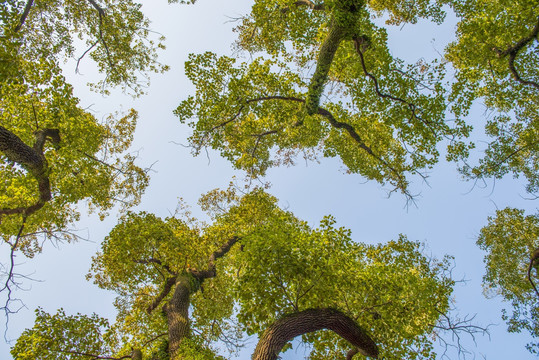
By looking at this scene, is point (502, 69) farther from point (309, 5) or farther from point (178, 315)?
point (178, 315)

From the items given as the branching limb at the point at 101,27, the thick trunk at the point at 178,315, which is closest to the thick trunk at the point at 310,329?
the thick trunk at the point at 178,315

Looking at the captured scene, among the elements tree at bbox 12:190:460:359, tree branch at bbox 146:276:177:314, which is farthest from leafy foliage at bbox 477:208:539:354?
tree branch at bbox 146:276:177:314

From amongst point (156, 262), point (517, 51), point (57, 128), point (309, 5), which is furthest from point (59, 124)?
point (517, 51)

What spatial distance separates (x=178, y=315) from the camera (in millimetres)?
9336

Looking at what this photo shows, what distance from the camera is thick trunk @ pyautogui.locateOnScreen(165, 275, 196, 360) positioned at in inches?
336

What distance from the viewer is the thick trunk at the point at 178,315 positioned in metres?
8.53

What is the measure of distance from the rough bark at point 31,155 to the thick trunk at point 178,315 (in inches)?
235

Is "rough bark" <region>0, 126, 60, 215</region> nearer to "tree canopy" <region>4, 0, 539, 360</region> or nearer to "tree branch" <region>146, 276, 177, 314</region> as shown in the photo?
"tree canopy" <region>4, 0, 539, 360</region>

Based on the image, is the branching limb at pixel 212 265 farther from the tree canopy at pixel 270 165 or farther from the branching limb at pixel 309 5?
the branching limb at pixel 309 5

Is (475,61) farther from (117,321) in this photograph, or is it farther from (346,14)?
(117,321)

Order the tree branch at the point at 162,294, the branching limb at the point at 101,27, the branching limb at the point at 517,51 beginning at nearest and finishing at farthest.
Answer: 1. the branching limb at the point at 517,51
2. the branching limb at the point at 101,27
3. the tree branch at the point at 162,294

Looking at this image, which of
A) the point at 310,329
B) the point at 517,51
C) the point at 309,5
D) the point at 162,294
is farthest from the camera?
the point at 309,5

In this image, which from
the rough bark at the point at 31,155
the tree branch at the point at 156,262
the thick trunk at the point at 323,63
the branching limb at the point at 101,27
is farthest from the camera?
the tree branch at the point at 156,262

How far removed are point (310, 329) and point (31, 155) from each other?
30.9 ft
